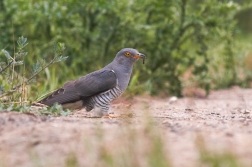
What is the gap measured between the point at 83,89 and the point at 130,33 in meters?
2.97

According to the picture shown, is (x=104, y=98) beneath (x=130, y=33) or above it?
beneath

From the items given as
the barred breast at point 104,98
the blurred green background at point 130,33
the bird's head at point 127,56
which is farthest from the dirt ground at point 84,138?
the blurred green background at point 130,33

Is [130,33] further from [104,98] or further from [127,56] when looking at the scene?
[104,98]

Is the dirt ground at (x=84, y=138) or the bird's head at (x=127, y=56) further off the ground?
the bird's head at (x=127, y=56)

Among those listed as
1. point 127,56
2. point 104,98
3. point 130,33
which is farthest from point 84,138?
point 130,33

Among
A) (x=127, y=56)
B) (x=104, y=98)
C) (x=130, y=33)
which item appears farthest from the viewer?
(x=130, y=33)

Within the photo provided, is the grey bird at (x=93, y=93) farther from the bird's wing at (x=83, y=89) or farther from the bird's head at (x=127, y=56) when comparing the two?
the bird's head at (x=127, y=56)

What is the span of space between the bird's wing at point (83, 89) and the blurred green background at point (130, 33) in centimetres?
212

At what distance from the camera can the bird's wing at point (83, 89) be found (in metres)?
6.08

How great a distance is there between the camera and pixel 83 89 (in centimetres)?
614

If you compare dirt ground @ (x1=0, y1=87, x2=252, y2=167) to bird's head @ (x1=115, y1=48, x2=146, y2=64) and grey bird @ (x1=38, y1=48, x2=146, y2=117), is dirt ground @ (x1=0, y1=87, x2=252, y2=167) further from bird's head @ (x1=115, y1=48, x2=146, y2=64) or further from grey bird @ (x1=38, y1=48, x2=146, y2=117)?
bird's head @ (x1=115, y1=48, x2=146, y2=64)

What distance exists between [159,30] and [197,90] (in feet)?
3.87

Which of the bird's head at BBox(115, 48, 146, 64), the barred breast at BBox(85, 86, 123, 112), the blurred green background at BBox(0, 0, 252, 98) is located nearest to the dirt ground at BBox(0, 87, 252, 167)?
the barred breast at BBox(85, 86, 123, 112)

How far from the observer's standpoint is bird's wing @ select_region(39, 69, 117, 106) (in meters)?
6.08
